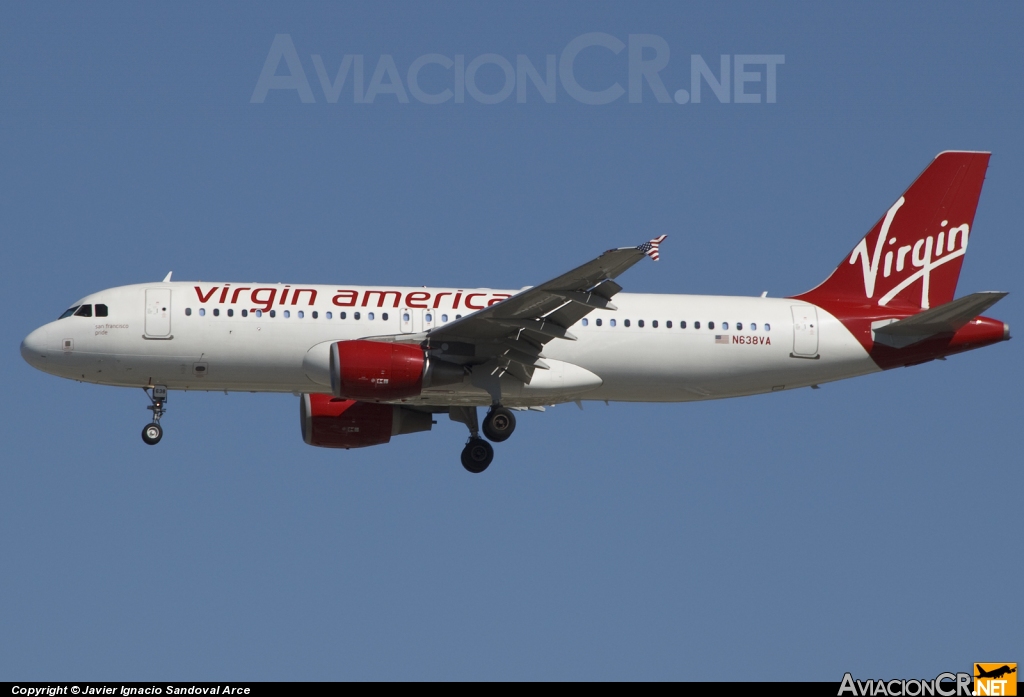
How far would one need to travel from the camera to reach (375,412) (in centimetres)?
4316

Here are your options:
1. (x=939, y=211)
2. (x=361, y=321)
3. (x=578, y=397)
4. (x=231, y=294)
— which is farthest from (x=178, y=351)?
(x=939, y=211)

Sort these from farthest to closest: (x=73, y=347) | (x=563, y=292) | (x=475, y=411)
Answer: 1. (x=475, y=411)
2. (x=73, y=347)
3. (x=563, y=292)

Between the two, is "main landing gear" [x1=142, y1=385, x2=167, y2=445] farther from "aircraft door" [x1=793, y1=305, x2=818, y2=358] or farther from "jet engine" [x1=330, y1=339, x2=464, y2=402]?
"aircraft door" [x1=793, y1=305, x2=818, y2=358]

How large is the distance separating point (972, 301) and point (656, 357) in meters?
8.00

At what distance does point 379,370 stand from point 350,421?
A: 217 inches

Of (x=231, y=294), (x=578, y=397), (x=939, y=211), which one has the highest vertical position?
(x=939, y=211)

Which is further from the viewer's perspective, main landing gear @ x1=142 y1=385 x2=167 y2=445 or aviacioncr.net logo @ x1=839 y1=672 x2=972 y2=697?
main landing gear @ x1=142 y1=385 x2=167 y2=445

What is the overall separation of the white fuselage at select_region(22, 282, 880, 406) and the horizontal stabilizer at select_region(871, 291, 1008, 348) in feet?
2.55

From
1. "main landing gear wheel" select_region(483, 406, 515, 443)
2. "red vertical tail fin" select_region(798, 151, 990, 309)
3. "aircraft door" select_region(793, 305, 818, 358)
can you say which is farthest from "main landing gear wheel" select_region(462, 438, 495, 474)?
"red vertical tail fin" select_region(798, 151, 990, 309)

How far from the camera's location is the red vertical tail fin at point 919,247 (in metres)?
43.2

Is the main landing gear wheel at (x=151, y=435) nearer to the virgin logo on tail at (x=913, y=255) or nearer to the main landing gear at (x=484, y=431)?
the main landing gear at (x=484, y=431)

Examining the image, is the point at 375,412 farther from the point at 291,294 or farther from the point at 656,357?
the point at 656,357

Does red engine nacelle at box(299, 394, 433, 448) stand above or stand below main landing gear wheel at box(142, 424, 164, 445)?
above

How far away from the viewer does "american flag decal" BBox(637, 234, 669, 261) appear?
34656mm
